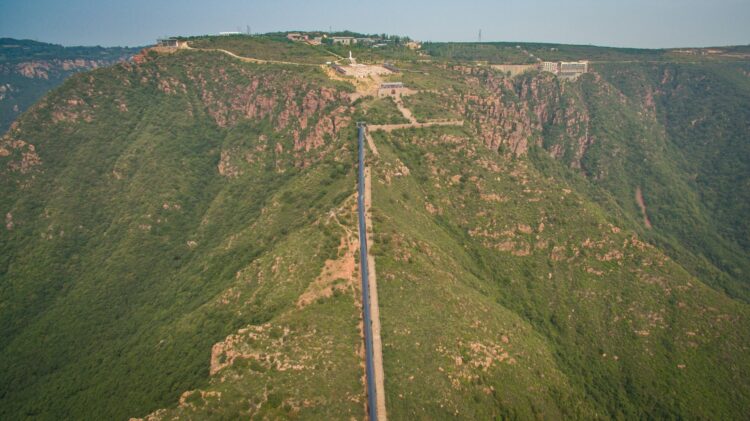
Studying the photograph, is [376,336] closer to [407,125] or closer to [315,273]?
[315,273]

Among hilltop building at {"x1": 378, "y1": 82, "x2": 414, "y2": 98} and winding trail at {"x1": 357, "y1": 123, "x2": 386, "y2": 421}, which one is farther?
hilltop building at {"x1": 378, "y1": 82, "x2": 414, "y2": 98}

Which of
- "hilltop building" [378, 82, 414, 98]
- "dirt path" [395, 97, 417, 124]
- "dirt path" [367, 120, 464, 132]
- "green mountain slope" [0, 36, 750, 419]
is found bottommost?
"green mountain slope" [0, 36, 750, 419]

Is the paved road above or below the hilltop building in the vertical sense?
below

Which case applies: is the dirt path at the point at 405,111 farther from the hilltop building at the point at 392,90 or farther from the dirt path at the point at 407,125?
the hilltop building at the point at 392,90

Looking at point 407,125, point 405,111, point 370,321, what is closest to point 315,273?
point 370,321

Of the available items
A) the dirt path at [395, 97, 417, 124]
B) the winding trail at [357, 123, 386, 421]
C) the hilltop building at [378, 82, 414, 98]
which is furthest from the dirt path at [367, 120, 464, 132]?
the winding trail at [357, 123, 386, 421]

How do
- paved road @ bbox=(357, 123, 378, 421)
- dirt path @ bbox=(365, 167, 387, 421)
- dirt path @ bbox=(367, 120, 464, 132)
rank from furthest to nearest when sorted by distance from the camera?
dirt path @ bbox=(367, 120, 464, 132) < dirt path @ bbox=(365, 167, 387, 421) < paved road @ bbox=(357, 123, 378, 421)

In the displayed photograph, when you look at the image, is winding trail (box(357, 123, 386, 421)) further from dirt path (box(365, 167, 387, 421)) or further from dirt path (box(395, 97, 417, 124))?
dirt path (box(395, 97, 417, 124))

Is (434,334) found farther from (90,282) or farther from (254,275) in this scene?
(90,282)
